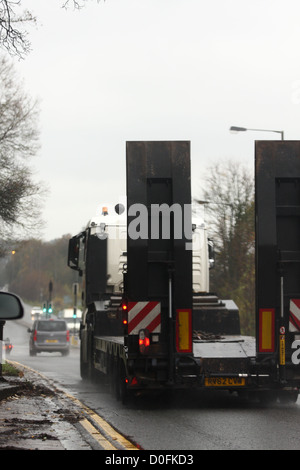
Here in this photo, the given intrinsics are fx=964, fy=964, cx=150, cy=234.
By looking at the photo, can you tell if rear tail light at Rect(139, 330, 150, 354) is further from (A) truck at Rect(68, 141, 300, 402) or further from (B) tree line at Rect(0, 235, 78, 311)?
(B) tree line at Rect(0, 235, 78, 311)

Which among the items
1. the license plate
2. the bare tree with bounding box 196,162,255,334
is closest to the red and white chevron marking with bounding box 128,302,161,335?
the license plate

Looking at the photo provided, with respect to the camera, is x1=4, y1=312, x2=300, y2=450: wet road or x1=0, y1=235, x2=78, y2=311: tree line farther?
x1=0, y1=235, x2=78, y2=311: tree line

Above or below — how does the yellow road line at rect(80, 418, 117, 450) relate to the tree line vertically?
below

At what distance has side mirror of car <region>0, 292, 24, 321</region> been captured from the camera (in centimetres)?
673

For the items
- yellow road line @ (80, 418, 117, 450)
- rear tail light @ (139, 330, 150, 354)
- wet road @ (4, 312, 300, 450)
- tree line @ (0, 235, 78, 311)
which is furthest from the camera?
tree line @ (0, 235, 78, 311)

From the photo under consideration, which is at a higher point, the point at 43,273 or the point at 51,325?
the point at 43,273

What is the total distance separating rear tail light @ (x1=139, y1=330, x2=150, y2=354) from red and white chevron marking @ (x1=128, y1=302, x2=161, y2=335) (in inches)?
3.4

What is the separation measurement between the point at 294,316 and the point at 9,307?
8.38 metres

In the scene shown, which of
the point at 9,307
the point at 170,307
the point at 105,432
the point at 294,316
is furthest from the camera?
the point at 294,316

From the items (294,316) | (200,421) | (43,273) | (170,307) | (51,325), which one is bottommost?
(200,421)

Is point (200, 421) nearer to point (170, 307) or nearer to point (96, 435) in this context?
point (96, 435)

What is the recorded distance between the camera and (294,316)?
14.5 meters

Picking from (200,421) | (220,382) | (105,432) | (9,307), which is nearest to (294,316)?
(220,382)

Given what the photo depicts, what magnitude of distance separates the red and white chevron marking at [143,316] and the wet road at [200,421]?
1225 millimetres
